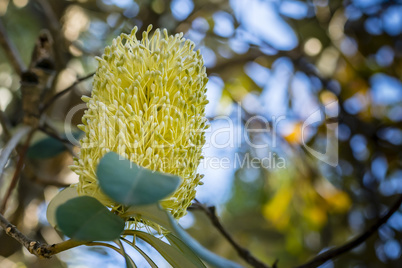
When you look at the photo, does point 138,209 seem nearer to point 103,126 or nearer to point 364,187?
point 103,126

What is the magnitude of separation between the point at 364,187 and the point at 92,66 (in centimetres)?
119

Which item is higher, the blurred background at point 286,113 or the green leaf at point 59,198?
the green leaf at point 59,198

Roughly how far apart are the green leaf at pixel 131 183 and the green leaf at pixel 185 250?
189 mm

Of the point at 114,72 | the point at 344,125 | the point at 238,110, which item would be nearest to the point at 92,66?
the point at 238,110

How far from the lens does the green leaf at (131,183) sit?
500mm

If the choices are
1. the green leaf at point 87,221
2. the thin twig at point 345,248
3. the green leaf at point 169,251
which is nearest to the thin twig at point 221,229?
the thin twig at point 345,248

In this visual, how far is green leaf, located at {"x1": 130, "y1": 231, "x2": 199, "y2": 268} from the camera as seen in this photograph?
684mm

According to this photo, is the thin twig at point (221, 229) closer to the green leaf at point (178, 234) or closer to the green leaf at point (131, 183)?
the green leaf at point (178, 234)

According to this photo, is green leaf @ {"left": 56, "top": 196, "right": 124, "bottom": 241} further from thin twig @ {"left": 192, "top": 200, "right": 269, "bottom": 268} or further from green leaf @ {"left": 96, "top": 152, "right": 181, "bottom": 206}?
thin twig @ {"left": 192, "top": 200, "right": 269, "bottom": 268}

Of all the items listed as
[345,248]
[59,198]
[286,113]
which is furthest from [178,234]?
[286,113]

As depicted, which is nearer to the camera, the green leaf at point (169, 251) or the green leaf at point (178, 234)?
the green leaf at point (178, 234)

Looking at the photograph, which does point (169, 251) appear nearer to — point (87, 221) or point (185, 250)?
point (185, 250)

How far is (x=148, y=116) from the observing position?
0.71 metres

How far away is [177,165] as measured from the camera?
69 centimetres
